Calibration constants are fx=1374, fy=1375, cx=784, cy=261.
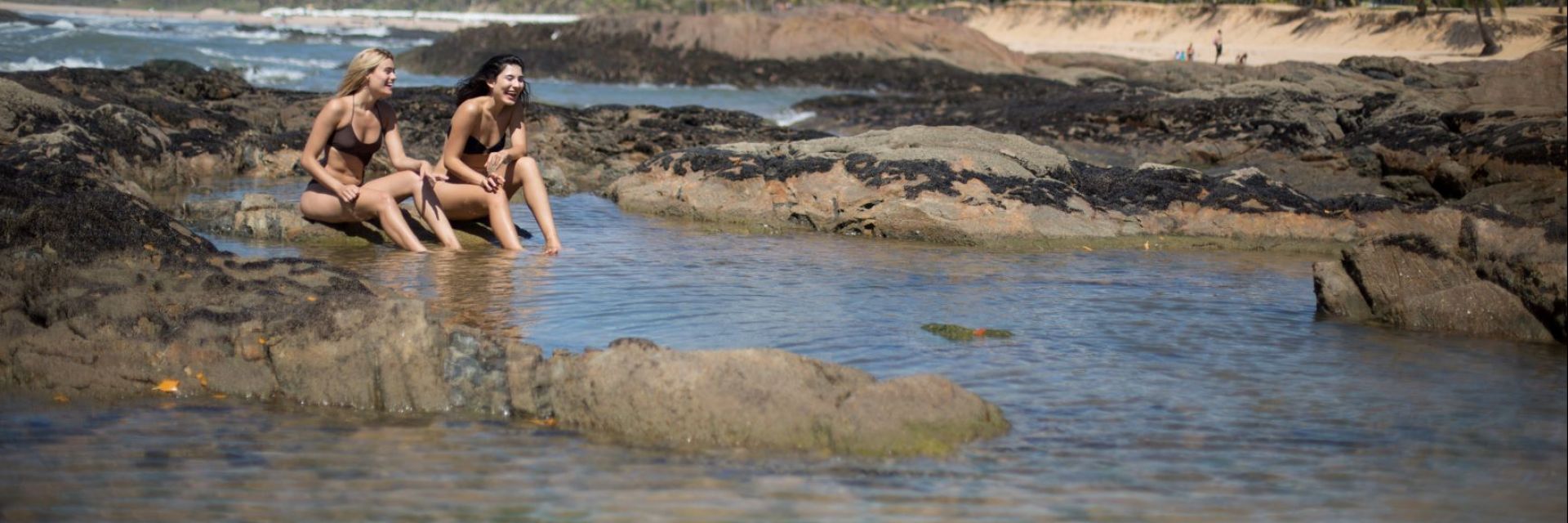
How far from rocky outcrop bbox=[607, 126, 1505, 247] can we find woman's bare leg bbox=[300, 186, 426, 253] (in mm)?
3131

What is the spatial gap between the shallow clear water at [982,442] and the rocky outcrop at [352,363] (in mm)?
137

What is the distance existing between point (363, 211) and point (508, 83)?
1297 millimetres

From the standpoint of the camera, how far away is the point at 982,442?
15.6ft

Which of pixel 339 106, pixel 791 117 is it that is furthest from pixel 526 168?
pixel 791 117

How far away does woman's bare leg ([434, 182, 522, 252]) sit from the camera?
9188mm

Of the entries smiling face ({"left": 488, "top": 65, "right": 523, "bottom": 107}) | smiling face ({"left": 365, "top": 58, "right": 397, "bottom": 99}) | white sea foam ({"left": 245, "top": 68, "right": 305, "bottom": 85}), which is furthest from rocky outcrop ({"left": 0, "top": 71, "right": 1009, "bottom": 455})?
white sea foam ({"left": 245, "top": 68, "right": 305, "bottom": 85})

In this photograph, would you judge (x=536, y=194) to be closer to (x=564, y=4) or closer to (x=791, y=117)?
(x=791, y=117)

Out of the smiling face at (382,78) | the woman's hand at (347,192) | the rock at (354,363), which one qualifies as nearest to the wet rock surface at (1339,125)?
the rock at (354,363)

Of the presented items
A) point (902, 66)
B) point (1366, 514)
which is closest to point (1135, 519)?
point (1366, 514)

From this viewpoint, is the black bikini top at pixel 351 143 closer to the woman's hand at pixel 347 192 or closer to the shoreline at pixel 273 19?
the woman's hand at pixel 347 192

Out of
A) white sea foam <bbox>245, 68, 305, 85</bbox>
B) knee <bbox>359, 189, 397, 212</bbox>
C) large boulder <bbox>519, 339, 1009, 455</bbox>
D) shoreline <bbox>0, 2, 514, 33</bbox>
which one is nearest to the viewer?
large boulder <bbox>519, 339, 1009, 455</bbox>

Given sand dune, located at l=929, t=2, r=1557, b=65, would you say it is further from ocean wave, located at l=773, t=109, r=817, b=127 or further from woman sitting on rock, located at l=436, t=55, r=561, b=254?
woman sitting on rock, located at l=436, t=55, r=561, b=254

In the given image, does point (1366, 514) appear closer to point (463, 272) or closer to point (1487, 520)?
point (1487, 520)

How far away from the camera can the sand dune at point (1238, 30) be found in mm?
42688
